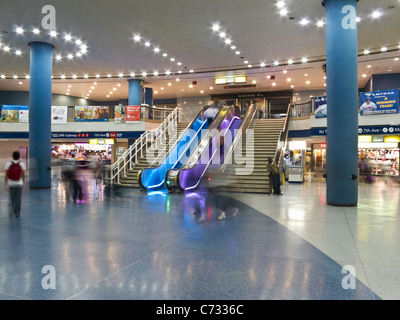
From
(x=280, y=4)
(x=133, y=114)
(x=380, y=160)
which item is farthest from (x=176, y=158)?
(x=380, y=160)

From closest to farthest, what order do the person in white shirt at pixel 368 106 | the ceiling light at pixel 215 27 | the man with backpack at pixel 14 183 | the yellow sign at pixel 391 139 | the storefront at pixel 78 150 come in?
the man with backpack at pixel 14 183, the ceiling light at pixel 215 27, the person in white shirt at pixel 368 106, the yellow sign at pixel 391 139, the storefront at pixel 78 150

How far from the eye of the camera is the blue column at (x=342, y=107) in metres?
9.13

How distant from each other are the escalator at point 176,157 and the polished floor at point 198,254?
471 cm

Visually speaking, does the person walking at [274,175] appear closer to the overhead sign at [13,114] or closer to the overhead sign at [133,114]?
the overhead sign at [133,114]

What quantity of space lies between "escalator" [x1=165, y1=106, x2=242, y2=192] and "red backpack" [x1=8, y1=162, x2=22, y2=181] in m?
5.50

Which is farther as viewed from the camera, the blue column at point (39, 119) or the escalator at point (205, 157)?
the blue column at point (39, 119)

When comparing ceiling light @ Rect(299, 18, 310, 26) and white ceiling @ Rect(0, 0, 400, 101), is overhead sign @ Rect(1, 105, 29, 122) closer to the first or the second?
white ceiling @ Rect(0, 0, 400, 101)

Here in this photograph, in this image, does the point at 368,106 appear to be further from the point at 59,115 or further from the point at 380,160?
the point at 59,115

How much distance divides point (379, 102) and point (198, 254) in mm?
14918

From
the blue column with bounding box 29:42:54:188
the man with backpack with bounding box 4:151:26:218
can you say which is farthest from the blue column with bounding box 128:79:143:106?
the man with backpack with bounding box 4:151:26:218

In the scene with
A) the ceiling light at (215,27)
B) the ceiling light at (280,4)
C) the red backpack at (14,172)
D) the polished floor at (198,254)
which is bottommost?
the polished floor at (198,254)

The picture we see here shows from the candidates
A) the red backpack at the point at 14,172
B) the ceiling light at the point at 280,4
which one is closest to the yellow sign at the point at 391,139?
the ceiling light at the point at 280,4

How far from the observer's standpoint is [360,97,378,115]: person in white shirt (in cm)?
1588
